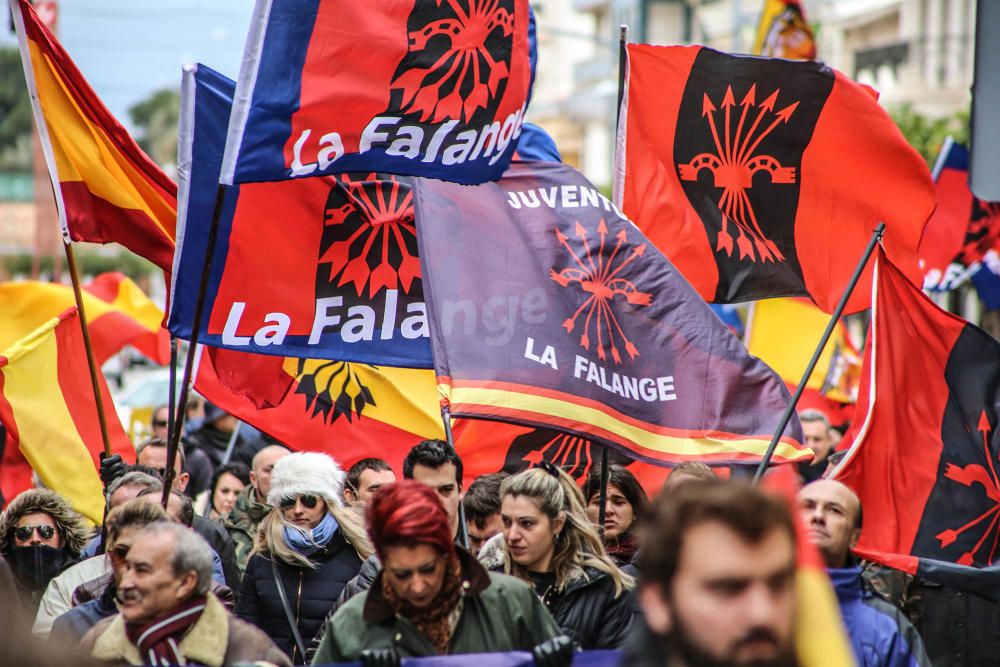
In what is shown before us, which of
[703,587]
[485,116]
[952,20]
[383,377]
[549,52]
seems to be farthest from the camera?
[549,52]

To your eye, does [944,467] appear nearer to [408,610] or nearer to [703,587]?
[408,610]

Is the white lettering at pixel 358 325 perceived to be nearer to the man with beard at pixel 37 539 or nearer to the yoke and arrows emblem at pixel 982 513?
the man with beard at pixel 37 539

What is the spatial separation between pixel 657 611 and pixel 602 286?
4179mm

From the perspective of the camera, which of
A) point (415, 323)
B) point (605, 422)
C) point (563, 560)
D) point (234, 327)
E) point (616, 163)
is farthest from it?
point (616, 163)

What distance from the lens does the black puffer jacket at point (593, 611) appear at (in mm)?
5141

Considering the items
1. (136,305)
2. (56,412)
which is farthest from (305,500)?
(136,305)

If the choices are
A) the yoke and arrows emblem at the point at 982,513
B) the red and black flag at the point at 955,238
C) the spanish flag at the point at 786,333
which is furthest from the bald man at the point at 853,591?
the red and black flag at the point at 955,238

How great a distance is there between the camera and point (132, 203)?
682cm

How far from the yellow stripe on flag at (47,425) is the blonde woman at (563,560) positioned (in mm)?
3239

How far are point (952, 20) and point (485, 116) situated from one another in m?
34.4

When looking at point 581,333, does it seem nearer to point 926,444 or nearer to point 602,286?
point 602,286

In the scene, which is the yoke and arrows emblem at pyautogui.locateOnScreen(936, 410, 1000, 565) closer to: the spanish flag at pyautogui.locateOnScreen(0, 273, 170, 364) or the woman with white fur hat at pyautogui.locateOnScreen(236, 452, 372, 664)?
the woman with white fur hat at pyautogui.locateOnScreen(236, 452, 372, 664)

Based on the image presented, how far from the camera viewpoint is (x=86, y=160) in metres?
6.71

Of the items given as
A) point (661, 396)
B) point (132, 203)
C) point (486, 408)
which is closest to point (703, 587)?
point (486, 408)
